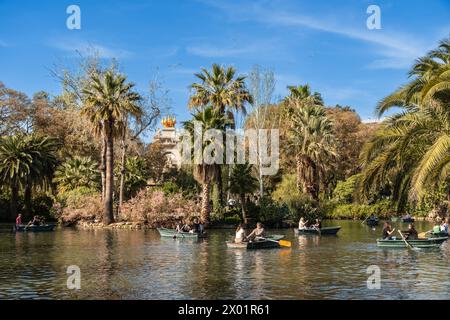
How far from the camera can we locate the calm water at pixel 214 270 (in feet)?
65.9

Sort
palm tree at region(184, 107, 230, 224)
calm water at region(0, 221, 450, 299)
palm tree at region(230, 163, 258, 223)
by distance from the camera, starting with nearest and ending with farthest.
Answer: calm water at region(0, 221, 450, 299)
palm tree at region(184, 107, 230, 224)
palm tree at region(230, 163, 258, 223)

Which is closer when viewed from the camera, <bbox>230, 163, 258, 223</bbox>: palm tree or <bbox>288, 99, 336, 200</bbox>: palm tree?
<bbox>230, 163, 258, 223</bbox>: palm tree

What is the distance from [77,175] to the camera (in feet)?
211

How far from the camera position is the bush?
55.0 meters

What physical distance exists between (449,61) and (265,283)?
43.7 ft

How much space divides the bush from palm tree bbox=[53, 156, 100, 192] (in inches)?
390

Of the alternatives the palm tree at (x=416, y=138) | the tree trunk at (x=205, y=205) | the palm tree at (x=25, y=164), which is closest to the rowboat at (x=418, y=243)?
the palm tree at (x=416, y=138)

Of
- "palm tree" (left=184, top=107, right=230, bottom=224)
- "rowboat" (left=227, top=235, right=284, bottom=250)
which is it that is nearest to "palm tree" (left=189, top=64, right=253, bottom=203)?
"palm tree" (left=184, top=107, right=230, bottom=224)

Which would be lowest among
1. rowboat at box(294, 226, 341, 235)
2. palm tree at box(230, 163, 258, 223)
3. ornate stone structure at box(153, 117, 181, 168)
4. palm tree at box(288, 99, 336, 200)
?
rowboat at box(294, 226, 341, 235)

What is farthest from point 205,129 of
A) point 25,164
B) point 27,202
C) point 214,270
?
point 214,270

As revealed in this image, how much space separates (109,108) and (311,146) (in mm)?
21312

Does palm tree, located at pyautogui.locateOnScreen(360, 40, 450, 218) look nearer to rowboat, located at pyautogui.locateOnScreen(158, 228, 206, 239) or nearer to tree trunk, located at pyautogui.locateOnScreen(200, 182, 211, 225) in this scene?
rowboat, located at pyautogui.locateOnScreen(158, 228, 206, 239)

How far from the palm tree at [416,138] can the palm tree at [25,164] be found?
43.1 meters
